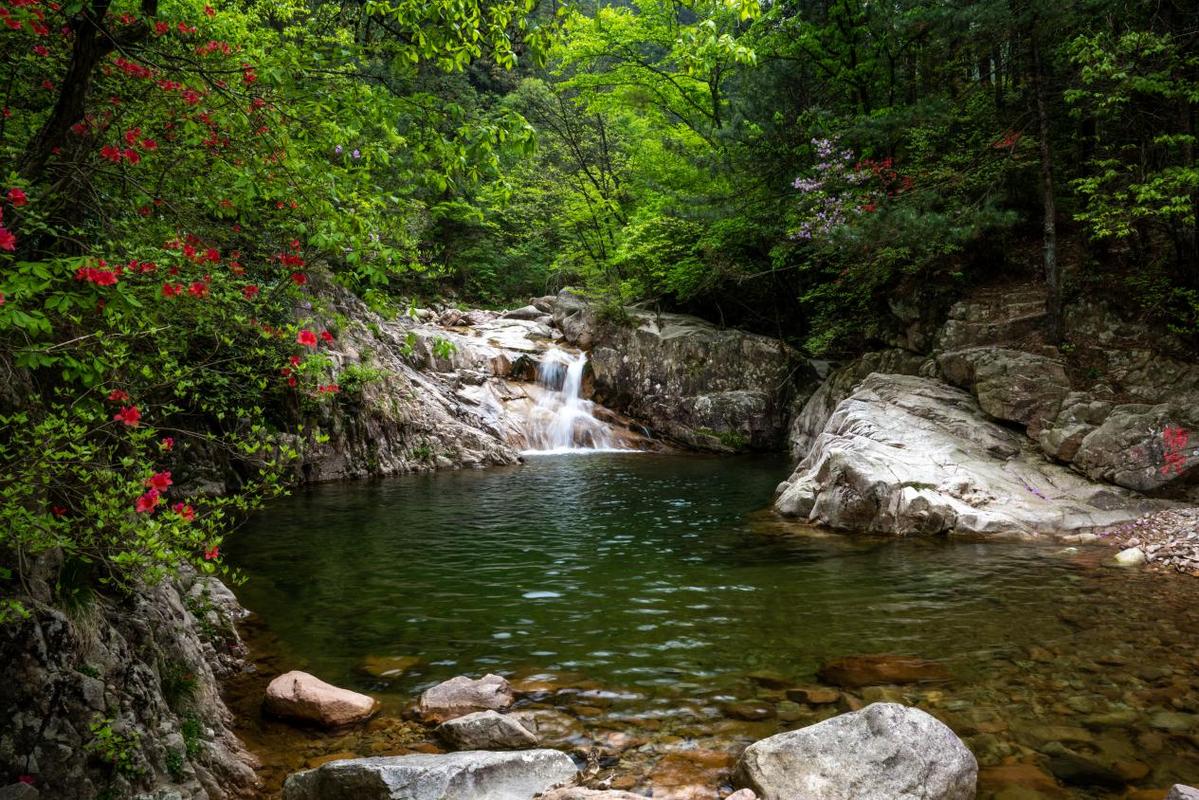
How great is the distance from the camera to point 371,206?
205 inches

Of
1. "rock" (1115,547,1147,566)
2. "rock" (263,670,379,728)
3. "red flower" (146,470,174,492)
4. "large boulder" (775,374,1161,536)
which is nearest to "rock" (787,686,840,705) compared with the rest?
"rock" (263,670,379,728)

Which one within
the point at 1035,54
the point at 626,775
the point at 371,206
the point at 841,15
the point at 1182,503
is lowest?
the point at 626,775

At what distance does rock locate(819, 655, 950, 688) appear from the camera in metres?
5.73

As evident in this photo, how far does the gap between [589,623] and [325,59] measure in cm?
581

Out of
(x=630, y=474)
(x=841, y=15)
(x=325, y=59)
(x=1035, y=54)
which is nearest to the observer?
(x=325, y=59)

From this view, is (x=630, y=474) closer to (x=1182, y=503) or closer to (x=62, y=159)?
(x=1182, y=503)

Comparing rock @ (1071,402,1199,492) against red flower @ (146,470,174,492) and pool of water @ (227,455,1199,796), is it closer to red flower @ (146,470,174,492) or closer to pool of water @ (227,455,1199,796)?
pool of water @ (227,455,1199,796)

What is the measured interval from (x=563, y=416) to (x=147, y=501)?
2128 cm

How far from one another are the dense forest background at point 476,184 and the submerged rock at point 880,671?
16.1 ft

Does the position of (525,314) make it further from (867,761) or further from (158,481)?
A: (867,761)

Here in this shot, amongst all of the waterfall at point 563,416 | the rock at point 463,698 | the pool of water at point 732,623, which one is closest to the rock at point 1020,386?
the pool of water at point 732,623

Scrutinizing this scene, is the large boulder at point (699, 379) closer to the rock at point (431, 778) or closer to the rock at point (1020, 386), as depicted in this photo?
the rock at point (1020, 386)

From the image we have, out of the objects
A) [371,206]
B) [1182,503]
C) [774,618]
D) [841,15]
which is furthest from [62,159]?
[841,15]

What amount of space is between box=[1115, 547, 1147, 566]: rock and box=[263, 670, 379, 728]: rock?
30.7 ft
